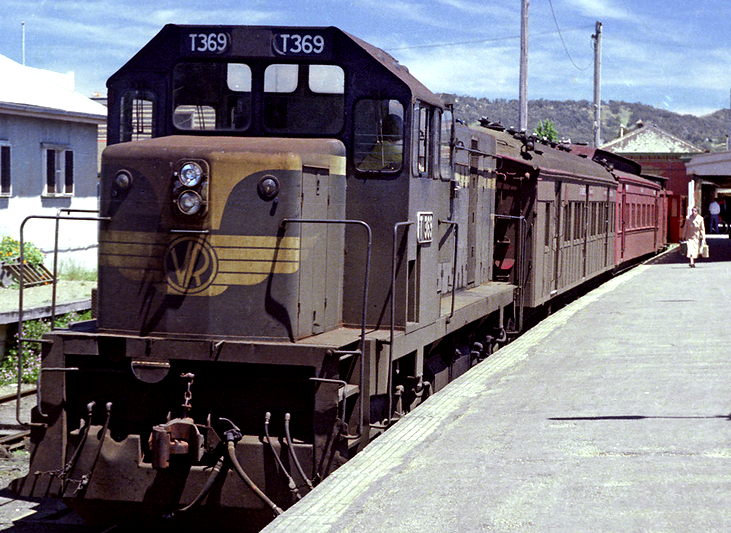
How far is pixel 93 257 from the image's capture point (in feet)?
71.1

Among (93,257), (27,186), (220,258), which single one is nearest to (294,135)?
(220,258)

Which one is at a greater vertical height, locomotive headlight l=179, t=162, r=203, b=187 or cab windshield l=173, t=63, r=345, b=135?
cab windshield l=173, t=63, r=345, b=135

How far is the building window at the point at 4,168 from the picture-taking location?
62.0ft

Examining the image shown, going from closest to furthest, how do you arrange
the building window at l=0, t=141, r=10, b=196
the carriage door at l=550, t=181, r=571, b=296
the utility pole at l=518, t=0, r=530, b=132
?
the carriage door at l=550, t=181, r=571, b=296 → the building window at l=0, t=141, r=10, b=196 → the utility pole at l=518, t=0, r=530, b=132

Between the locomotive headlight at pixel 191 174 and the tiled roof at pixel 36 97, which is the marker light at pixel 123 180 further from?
the tiled roof at pixel 36 97

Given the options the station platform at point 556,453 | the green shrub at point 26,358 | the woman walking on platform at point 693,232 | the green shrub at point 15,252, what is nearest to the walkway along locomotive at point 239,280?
the station platform at point 556,453

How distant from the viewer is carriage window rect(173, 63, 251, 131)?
6.85 metres

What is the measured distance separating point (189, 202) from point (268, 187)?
554 mm

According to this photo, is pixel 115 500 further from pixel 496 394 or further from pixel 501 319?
pixel 501 319

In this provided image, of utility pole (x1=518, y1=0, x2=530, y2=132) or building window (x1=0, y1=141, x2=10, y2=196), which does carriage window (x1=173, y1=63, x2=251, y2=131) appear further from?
utility pole (x1=518, y1=0, x2=530, y2=132)

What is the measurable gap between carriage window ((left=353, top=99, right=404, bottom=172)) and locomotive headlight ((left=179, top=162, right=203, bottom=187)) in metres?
1.29

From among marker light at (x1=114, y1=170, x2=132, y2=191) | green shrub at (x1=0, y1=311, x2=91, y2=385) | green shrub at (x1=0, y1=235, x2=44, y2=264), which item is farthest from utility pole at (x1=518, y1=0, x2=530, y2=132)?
marker light at (x1=114, y1=170, x2=132, y2=191)

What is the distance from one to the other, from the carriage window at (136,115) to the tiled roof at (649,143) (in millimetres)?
73344

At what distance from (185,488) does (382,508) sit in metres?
1.62
